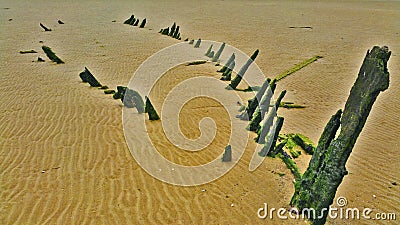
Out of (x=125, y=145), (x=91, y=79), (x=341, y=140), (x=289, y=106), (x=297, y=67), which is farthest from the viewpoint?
(x=297, y=67)

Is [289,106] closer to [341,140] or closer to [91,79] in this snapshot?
[341,140]

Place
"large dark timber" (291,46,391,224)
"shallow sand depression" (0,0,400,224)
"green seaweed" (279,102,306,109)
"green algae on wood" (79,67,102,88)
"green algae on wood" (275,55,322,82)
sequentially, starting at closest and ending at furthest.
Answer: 1. "large dark timber" (291,46,391,224)
2. "shallow sand depression" (0,0,400,224)
3. "green seaweed" (279,102,306,109)
4. "green algae on wood" (79,67,102,88)
5. "green algae on wood" (275,55,322,82)

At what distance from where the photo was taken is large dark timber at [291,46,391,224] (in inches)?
182

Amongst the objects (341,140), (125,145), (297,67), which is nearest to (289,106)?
(125,145)

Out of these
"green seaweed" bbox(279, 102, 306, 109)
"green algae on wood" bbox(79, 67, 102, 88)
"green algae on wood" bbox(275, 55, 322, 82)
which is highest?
"green algae on wood" bbox(275, 55, 322, 82)

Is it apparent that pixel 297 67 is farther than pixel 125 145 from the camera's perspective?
Yes

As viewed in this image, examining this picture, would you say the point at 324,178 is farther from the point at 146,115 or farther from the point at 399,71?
the point at 399,71

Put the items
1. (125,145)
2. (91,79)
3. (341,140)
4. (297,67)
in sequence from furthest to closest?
1. (297,67)
2. (91,79)
3. (125,145)
4. (341,140)

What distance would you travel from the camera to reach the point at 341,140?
4.98m

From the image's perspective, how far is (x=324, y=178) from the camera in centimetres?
519

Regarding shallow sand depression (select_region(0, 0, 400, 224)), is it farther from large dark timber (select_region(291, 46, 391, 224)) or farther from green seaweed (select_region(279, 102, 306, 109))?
large dark timber (select_region(291, 46, 391, 224))

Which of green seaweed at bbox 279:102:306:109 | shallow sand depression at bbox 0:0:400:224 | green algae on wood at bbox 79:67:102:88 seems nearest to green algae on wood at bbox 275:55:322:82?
shallow sand depression at bbox 0:0:400:224

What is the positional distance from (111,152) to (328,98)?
25.8 ft

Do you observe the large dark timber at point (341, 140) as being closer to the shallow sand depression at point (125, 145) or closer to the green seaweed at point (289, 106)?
the shallow sand depression at point (125, 145)
